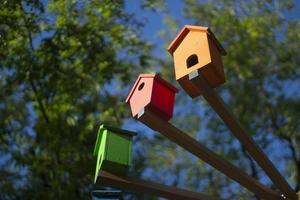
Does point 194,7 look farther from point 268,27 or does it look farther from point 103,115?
point 103,115

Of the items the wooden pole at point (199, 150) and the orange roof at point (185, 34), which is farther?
the orange roof at point (185, 34)

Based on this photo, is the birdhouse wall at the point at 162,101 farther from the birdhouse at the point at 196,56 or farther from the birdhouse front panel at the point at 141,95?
the birdhouse at the point at 196,56

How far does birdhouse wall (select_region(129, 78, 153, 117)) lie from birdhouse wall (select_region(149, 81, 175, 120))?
0.13 feet

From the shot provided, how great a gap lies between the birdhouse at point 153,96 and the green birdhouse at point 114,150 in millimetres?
284

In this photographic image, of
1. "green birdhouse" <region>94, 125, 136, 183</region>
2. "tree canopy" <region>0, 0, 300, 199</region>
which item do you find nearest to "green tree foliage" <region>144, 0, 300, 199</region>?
"tree canopy" <region>0, 0, 300, 199</region>

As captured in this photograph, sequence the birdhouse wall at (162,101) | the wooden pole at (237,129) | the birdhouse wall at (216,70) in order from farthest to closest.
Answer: the birdhouse wall at (162,101) → the birdhouse wall at (216,70) → the wooden pole at (237,129)

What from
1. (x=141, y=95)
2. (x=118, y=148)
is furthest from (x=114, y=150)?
(x=141, y=95)

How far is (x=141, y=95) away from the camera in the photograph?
12.9ft

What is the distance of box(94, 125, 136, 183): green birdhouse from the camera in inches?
147

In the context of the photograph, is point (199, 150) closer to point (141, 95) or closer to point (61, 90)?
point (141, 95)

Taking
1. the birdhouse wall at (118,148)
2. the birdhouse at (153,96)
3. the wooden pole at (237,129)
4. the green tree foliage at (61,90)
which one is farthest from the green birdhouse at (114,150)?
the green tree foliage at (61,90)

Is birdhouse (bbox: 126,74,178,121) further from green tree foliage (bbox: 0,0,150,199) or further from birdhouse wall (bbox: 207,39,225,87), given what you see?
green tree foliage (bbox: 0,0,150,199)

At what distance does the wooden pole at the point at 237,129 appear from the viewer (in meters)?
3.39

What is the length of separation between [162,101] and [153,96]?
75 mm
